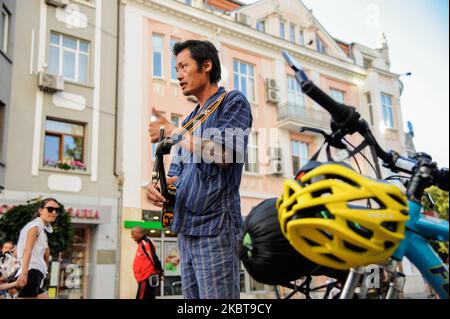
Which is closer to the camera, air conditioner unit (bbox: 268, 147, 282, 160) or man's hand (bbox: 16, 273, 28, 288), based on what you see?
man's hand (bbox: 16, 273, 28, 288)

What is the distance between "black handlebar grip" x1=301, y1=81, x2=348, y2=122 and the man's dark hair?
1.53 feet

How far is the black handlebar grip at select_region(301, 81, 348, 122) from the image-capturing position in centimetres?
60

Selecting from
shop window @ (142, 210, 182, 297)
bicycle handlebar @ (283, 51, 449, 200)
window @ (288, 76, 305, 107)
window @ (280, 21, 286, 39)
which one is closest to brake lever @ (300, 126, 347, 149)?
bicycle handlebar @ (283, 51, 449, 200)

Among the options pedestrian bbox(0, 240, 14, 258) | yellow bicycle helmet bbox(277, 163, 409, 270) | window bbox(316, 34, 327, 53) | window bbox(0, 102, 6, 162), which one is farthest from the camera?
window bbox(316, 34, 327, 53)

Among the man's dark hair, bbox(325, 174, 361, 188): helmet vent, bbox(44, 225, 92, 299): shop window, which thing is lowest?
bbox(44, 225, 92, 299): shop window

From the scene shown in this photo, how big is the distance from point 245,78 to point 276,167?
163 cm

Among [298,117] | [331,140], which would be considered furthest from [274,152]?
[331,140]

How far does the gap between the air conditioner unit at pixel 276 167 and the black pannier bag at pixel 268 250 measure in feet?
16.3

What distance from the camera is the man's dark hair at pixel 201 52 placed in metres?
1.02

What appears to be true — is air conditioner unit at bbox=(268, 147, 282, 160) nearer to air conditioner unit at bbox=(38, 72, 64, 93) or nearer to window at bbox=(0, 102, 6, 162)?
air conditioner unit at bbox=(38, 72, 64, 93)

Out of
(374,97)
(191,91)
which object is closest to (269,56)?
(374,97)

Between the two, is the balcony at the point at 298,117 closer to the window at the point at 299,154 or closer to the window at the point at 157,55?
the window at the point at 299,154

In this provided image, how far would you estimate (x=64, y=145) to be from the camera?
15.1 feet
